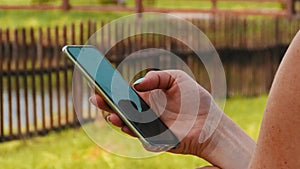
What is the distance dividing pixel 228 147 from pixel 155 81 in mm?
292

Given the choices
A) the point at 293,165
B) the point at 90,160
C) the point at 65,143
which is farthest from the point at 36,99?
the point at 293,165

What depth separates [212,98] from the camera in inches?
89.6

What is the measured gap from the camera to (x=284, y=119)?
142 centimetres

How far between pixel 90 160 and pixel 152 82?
3728mm

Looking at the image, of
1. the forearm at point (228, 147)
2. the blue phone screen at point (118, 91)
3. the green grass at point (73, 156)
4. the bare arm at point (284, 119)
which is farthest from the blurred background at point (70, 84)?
the bare arm at point (284, 119)

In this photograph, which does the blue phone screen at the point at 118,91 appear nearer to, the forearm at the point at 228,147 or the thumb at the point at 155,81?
the thumb at the point at 155,81

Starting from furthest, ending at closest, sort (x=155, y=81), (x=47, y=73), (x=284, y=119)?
1. (x=47, y=73)
2. (x=155, y=81)
3. (x=284, y=119)

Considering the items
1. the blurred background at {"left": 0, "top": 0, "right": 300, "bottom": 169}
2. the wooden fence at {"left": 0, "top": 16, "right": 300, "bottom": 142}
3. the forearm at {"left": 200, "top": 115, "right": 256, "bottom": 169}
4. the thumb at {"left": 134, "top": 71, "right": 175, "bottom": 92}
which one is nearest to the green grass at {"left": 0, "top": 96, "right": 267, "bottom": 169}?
the blurred background at {"left": 0, "top": 0, "right": 300, "bottom": 169}

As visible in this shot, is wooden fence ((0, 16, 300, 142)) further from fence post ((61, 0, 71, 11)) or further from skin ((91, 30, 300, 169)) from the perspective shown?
fence post ((61, 0, 71, 11))

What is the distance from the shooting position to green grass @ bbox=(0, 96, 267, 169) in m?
5.49

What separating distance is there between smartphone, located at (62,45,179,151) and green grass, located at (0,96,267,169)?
10.3 feet

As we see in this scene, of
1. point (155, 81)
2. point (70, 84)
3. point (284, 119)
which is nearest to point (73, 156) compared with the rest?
point (70, 84)

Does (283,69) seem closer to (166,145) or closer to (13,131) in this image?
(166,145)

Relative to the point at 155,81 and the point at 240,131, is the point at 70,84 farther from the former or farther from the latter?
the point at 155,81
